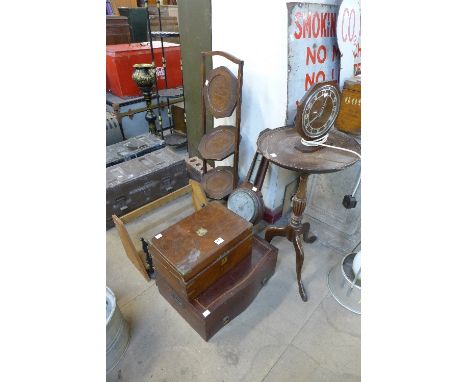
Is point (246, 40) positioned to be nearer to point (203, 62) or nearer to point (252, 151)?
point (203, 62)

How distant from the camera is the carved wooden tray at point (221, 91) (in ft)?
6.09

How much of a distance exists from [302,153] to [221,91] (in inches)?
32.9

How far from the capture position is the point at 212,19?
1929 mm

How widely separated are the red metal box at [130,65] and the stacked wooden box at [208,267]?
207cm

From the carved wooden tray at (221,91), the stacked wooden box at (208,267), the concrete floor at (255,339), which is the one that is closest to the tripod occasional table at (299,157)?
the concrete floor at (255,339)

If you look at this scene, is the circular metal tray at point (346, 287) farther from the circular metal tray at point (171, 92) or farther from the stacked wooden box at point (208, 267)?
the circular metal tray at point (171, 92)

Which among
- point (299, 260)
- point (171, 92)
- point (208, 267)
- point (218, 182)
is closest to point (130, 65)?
point (171, 92)

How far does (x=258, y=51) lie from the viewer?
1767 millimetres

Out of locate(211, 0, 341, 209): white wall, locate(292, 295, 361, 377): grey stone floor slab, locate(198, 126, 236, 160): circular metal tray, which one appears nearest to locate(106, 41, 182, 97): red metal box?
locate(211, 0, 341, 209): white wall

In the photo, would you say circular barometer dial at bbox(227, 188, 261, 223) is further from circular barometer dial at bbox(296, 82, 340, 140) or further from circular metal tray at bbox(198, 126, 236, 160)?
circular barometer dial at bbox(296, 82, 340, 140)

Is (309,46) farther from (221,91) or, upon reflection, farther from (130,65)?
(130,65)

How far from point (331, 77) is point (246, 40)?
0.65m

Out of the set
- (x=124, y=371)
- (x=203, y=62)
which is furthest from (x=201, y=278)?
(x=203, y=62)

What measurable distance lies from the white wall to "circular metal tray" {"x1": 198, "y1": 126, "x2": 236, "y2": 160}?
0.15 m
